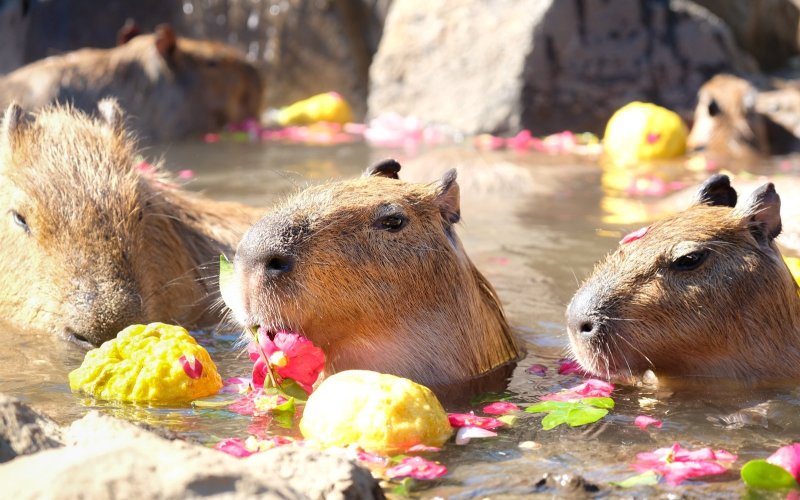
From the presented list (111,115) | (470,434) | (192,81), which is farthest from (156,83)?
(470,434)

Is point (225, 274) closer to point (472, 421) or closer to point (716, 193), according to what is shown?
point (472, 421)

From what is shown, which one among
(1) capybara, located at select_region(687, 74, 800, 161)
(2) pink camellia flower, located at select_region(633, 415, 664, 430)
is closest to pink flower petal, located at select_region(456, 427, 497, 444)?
(2) pink camellia flower, located at select_region(633, 415, 664, 430)

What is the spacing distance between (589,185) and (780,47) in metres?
7.65

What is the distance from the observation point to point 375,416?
357 cm

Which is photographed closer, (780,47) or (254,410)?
(254,410)

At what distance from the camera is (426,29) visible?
1280cm

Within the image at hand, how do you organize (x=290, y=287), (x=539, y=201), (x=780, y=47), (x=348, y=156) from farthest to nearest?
(x=780, y=47)
(x=348, y=156)
(x=539, y=201)
(x=290, y=287)

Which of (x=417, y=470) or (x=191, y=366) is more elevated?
(x=191, y=366)

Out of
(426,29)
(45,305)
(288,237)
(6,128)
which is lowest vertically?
(45,305)

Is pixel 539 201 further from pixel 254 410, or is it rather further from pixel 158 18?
pixel 158 18

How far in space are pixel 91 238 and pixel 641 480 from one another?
251 cm

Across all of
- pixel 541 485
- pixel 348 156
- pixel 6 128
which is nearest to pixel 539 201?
pixel 348 156

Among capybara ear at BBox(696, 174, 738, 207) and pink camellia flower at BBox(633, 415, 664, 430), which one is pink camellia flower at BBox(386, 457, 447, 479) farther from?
capybara ear at BBox(696, 174, 738, 207)

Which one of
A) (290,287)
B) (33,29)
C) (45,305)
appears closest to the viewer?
(290,287)
